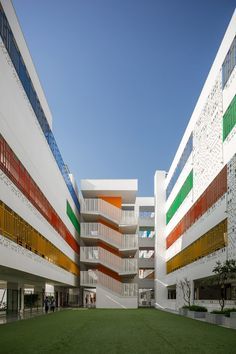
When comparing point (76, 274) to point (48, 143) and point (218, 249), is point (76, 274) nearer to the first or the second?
point (48, 143)

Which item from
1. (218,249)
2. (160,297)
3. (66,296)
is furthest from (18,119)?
(66,296)

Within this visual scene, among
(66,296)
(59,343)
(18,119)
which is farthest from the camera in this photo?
(66,296)

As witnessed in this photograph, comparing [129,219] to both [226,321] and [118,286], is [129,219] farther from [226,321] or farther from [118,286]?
[226,321]

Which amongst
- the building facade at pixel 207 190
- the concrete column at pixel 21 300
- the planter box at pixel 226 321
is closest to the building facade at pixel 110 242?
the building facade at pixel 207 190

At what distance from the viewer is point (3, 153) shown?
24000 millimetres

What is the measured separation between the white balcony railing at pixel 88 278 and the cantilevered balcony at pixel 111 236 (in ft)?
12.6

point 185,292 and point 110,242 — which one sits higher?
point 110,242

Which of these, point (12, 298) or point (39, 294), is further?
point (39, 294)

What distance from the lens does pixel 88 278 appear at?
60.0 m

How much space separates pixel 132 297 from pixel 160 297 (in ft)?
20.9

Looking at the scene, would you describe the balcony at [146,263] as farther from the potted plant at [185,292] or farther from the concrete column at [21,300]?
the concrete column at [21,300]

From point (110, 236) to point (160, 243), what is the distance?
7.75 meters

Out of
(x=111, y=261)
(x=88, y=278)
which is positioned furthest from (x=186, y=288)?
(x=88, y=278)

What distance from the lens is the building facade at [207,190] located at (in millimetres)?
31359
